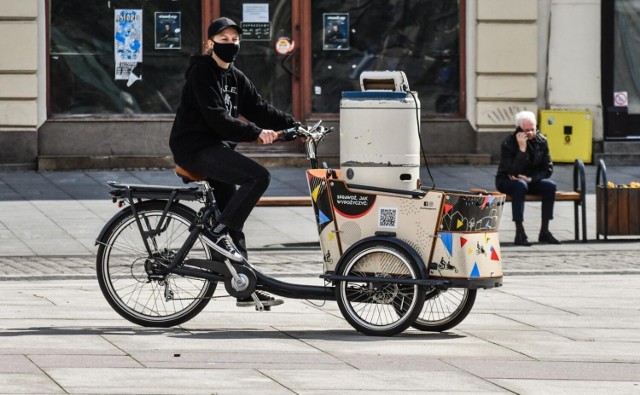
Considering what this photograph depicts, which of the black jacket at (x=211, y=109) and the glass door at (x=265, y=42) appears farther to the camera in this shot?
the glass door at (x=265, y=42)

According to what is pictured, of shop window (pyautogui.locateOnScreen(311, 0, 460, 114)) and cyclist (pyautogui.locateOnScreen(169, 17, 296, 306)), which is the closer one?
cyclist (pyautogui.locateOnScreen(169, 17, 296, 306))

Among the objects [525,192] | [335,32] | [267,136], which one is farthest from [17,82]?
[267,136]

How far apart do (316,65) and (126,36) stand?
2281 mm

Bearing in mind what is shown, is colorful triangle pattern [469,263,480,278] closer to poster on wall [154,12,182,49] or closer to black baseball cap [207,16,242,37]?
black baseball cap [207,16,242,37]

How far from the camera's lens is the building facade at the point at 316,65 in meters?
18.0

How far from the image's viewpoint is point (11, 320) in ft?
26.8

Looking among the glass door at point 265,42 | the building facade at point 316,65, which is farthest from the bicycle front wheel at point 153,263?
the glass door at point 265,42

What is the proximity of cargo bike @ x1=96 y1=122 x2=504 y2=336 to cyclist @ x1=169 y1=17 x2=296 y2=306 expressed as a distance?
9 cm

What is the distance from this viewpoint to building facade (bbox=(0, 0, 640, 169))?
707 inches

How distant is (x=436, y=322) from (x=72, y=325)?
73.9 inches

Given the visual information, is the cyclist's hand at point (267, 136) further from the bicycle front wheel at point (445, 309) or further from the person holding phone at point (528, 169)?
the person holding phone at point (528, 169)

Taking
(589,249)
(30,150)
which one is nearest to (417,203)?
(589,249)

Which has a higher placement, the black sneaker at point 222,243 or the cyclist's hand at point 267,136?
the cyclist's hand at point 267,136

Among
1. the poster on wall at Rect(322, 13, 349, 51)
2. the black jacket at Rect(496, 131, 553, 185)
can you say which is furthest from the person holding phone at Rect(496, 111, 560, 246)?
the poster on wall at Rect(322, 13, 349, 51)
